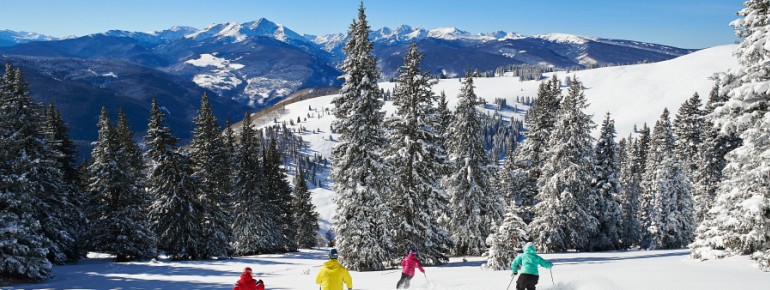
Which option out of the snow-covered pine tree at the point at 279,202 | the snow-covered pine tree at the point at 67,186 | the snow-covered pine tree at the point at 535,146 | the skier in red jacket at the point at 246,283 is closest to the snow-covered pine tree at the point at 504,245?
the skier in red jacket at the point at 246,283

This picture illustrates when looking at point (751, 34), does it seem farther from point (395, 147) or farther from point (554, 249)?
point (554, 249)

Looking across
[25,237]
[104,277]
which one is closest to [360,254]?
[104,277]

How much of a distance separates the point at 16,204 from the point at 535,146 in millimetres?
36218

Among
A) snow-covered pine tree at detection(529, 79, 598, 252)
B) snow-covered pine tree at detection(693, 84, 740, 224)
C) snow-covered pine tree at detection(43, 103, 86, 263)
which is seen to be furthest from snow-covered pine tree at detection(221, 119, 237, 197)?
snow-covered pine tree at detection(693, 84, 740, 224)

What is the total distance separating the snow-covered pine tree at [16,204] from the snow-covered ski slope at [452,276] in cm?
103

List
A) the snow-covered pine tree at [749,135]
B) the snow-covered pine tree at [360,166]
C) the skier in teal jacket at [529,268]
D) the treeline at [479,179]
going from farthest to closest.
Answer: the treeline at [479,179], the snow-covered pine tree at [360,166], the snow-covered pine tree at [749,135], the skier in teal jacket at [529,268]

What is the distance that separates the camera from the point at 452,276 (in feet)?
65.8

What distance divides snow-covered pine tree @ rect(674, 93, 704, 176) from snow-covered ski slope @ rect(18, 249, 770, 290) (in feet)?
108

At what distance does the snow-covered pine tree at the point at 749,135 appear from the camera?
14.4m

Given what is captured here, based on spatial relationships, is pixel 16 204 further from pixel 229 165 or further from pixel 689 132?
pixel 689 132

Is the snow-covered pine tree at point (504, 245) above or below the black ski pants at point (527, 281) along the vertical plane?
below

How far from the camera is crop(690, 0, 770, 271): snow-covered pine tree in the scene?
47.3ft

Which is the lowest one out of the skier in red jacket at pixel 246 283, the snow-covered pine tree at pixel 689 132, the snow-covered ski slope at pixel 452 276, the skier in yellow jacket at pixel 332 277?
the snow-covered ski slope at pixel 452 276

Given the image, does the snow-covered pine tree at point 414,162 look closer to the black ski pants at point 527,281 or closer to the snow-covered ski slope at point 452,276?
the snow-covered ski slope at point 452,276
